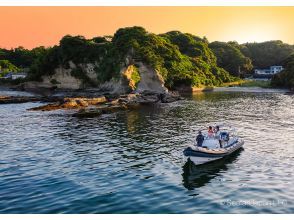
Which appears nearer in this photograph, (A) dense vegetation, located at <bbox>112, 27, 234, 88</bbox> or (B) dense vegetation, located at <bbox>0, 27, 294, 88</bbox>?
(A) dense vegetation, located at <bbox>112, 27, 234, 88</bbox>

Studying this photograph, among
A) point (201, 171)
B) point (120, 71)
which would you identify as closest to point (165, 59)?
point (120, 71)

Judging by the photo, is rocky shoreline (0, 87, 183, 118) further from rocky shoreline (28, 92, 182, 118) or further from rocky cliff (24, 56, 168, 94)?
rocky cliff (24, 56, 168, 94)

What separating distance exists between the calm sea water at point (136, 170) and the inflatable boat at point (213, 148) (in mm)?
821

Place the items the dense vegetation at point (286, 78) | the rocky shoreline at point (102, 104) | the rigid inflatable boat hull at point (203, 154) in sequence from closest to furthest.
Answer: the rigid inflatable boat hull at point (203, 154), the rocky shoreline at point (102, 104), the dense vegetation at point (286, 78)

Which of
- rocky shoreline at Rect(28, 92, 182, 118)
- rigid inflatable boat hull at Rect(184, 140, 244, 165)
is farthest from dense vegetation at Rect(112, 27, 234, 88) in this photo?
rigid inflatable boat hull at Rect(184, 140, 244, 165)

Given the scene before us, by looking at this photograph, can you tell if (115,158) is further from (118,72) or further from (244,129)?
(118,72)

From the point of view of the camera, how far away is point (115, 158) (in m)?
40.2

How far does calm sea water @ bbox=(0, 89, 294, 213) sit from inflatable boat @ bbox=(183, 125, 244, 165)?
2.69 feet

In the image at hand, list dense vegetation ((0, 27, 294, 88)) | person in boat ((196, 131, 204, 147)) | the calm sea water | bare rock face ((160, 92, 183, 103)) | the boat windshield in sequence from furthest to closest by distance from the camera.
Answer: dense vegetation ((0, 27, 294, 88))
bare rock face ((160, 92, 183, 103))
the boat windshield
person in boat ((196, 131, 204, 147))
the calm sea water

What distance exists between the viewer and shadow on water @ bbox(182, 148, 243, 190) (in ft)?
107

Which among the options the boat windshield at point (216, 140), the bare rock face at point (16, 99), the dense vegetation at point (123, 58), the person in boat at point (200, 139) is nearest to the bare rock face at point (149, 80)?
the dense vegetation at point (123, 58)

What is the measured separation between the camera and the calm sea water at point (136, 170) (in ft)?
89.6

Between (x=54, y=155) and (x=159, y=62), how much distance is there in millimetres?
90830

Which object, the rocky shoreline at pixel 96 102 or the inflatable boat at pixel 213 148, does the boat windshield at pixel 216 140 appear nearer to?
the inflatable boat at pixel 213 148
